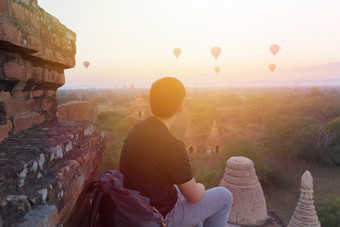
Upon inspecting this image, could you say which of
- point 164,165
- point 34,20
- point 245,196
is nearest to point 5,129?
point 34,20

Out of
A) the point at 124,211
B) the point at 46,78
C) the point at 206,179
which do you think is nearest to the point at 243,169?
the point at 124,211

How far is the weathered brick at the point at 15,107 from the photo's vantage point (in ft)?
4.65

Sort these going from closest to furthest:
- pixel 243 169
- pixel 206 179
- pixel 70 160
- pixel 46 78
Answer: pixel 70 160 → pixel 46 78 → pixel 243 169 → pixel 206 179

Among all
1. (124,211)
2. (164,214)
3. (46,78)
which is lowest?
(164,214)

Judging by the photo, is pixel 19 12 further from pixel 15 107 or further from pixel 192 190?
pixel 192 190

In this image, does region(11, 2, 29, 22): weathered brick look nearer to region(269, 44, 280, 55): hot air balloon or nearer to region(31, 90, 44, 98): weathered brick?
region(31, 90, 44, 98): weathered brick

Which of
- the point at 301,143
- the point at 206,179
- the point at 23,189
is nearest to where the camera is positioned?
the point at 23,189

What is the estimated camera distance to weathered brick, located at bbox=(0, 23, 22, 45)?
1.19 m

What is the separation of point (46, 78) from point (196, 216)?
→ 141cm

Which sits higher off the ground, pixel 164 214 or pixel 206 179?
pixel 164 214

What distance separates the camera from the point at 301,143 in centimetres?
1672

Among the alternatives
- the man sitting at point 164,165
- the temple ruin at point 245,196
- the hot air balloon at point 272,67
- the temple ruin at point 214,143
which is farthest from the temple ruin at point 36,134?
the hot air balloon at point 272,67

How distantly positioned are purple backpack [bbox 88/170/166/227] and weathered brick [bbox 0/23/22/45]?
0.88m

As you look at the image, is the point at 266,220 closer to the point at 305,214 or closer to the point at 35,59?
the point at 305,214
